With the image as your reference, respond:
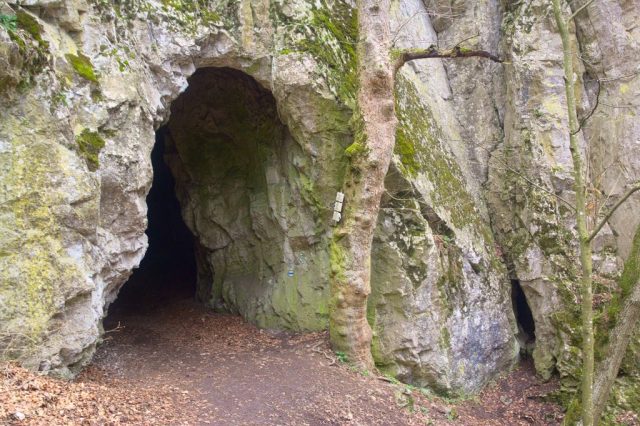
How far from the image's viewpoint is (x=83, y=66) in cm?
621

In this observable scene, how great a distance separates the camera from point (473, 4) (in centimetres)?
1156

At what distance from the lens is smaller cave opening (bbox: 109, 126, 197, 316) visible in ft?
40.2

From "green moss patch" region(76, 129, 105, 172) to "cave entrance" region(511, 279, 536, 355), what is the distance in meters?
8.01

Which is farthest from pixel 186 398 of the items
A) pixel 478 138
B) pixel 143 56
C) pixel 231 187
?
pixel 478 138

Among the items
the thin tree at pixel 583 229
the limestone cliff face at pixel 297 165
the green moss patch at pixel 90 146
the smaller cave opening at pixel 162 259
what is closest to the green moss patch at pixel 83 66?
the limestone cliff face at pixel 297 165

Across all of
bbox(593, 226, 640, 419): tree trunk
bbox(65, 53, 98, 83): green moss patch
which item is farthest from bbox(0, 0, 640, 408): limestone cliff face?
bbox(593, 226, 640, 419): tree trunk

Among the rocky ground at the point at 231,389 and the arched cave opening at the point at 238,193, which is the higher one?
the arched cave opening at the point at 238,193

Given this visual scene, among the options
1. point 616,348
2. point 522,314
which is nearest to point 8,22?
point 616,348

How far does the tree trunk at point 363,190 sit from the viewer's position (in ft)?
24.2

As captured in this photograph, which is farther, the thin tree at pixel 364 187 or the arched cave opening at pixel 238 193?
the arched cave opening at pixel 238 193

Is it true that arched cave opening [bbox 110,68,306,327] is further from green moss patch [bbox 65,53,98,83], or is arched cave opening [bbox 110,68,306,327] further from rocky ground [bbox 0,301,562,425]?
green moss patch [bbox 65,53,98,83]

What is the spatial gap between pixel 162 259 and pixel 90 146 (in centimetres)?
1002

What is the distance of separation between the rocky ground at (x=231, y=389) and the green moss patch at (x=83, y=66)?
3.46 metres

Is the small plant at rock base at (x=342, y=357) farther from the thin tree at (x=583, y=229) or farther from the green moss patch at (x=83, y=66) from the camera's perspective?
the green moss patch at (x=83, y=66)
